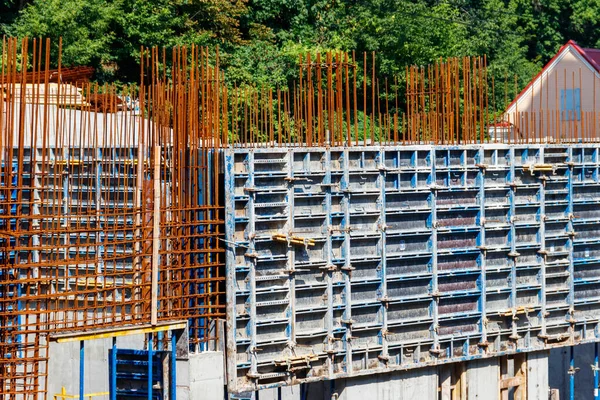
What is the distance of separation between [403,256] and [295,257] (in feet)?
5.49

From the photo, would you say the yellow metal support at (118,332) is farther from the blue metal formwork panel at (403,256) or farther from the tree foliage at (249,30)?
the tree foliage at (249,30)

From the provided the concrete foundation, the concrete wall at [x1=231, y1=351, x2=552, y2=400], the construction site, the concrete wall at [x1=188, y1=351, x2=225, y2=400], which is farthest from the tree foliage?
the concrete wall at [x1=188, y1=351, x2=225, y2=400]

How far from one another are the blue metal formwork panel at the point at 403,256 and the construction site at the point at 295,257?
0.03 metres

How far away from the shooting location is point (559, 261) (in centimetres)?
1532

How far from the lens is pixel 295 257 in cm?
1276

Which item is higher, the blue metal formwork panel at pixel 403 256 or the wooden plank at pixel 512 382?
the blue metal formwork panel at pixel 403 256

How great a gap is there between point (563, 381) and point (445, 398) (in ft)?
14.5

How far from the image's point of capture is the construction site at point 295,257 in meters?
12.1

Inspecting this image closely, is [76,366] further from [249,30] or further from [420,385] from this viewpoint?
[249,30]

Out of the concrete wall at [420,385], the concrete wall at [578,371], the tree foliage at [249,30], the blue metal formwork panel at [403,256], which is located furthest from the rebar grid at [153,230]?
the tree foliage at [249,30]

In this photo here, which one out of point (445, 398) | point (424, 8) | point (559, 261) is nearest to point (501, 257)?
point (559, 261)

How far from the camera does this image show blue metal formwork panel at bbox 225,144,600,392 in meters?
12.5

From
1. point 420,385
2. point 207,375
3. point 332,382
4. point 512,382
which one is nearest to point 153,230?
point 207,375

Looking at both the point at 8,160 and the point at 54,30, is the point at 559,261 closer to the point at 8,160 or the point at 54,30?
the point at 8,160
